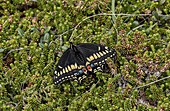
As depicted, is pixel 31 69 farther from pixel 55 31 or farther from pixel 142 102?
pixel 142 102

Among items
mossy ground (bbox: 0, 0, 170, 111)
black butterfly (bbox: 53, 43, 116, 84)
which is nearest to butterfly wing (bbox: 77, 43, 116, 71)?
black butterfly (bbox: 53, 43, 116, 84)

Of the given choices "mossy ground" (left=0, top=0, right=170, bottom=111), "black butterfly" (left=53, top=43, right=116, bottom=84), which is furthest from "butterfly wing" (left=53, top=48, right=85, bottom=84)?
"mossy ground" (left=0, top=0, right=170, bottom=111)

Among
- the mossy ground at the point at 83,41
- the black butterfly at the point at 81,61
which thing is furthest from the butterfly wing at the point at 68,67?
the mossy ground at the point at 83,41

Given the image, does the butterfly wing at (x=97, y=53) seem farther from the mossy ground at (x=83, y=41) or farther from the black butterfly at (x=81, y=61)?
the mossy ground at (x=83, y=41)

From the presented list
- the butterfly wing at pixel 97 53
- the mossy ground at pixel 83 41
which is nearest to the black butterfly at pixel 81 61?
the butterfly wing at pixel 97 53

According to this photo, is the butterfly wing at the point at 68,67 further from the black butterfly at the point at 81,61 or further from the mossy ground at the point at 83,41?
the mossy ground at the point at 83,41

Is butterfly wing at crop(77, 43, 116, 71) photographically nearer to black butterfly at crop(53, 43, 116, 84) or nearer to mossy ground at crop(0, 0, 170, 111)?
black butterfly at crop(53, 43, 116, 84)
